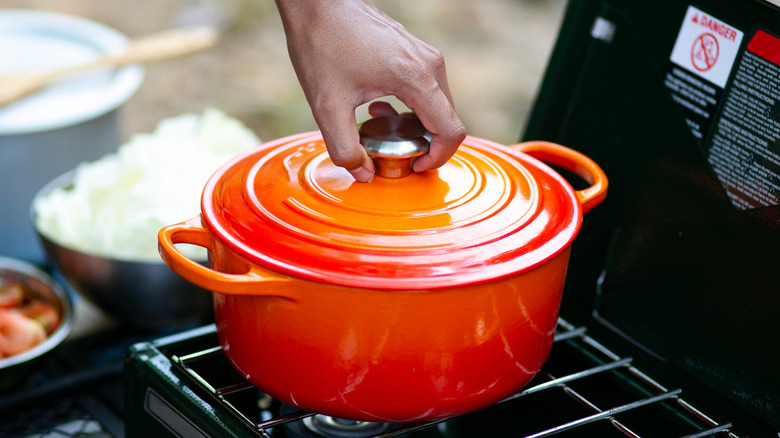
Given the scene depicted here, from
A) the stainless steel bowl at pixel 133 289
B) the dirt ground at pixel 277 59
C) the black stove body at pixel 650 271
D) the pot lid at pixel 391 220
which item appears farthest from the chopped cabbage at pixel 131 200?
the dirt ground at pixel 277 59

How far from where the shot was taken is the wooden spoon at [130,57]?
168 cm

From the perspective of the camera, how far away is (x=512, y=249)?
0.78m

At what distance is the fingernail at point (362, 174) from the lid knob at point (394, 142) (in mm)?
17

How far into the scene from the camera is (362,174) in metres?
0.84

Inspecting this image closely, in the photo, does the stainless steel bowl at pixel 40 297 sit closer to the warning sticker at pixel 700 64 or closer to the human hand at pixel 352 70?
the human hand at pixel 352 70

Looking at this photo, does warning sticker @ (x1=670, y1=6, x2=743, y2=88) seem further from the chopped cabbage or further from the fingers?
the chopped cabbage

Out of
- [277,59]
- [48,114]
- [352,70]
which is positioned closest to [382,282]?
[352,70]

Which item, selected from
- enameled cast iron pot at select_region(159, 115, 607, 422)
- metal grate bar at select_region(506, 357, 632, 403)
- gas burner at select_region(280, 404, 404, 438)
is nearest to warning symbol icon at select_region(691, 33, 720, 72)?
enameled cast iron pot at select_region(159, 115, 607, 422)

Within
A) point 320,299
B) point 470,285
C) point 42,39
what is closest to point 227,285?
point 320,299

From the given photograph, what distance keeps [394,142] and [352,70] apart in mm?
87

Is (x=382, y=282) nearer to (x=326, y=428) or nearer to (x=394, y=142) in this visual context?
(x=394, y=142)

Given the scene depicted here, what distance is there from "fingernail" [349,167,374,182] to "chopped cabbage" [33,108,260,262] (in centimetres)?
64

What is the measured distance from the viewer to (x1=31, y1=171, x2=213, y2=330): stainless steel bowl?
143 cm

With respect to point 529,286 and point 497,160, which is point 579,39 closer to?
point 497,160
